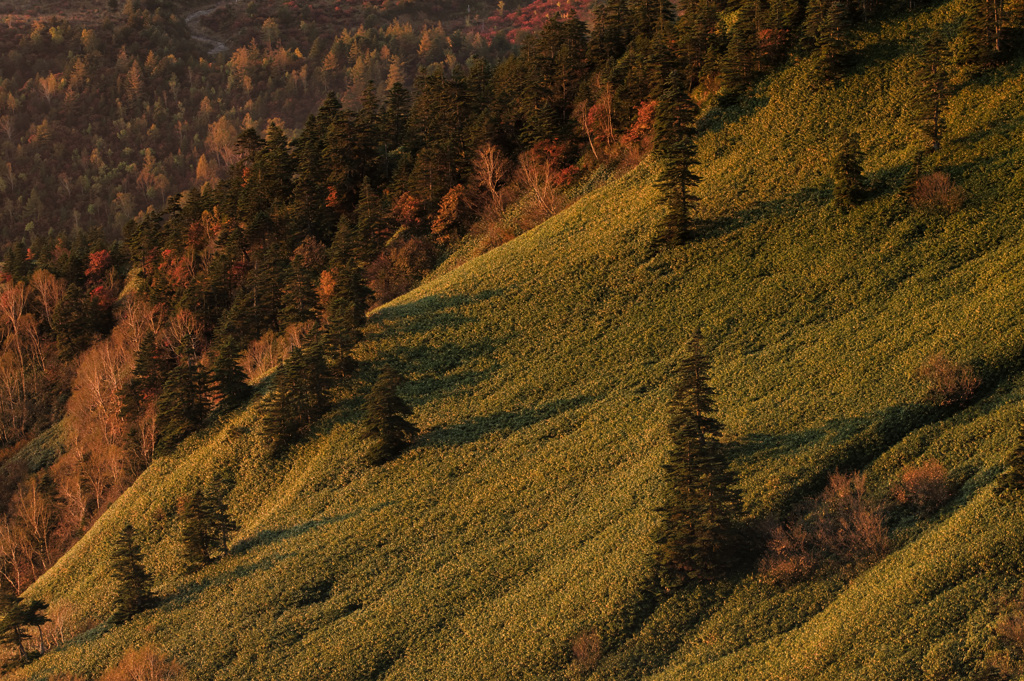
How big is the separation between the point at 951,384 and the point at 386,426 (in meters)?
38.5

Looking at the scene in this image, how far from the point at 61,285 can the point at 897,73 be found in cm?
12547

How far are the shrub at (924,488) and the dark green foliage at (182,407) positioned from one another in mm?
59560

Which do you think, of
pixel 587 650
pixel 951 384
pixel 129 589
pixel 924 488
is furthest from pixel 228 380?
pixel 951 384

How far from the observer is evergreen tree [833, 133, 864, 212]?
70438 mm

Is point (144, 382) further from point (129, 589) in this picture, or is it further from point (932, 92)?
point (932, 92)

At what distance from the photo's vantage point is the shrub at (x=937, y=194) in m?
65.8

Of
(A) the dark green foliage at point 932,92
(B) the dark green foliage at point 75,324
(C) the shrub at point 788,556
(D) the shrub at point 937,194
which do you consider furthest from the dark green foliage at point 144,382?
(A) the dark green foliage at point 932,92

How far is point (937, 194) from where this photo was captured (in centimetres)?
6681

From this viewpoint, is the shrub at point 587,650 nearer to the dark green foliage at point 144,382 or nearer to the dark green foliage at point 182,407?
the dark green foliage at point 182,407

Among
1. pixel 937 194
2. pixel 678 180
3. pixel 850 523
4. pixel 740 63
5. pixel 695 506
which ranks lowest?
pixel 850 523

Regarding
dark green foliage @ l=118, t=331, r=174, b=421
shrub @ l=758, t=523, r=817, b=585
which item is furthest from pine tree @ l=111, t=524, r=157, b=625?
shrub @ l=758, t=523, r=817, b=585

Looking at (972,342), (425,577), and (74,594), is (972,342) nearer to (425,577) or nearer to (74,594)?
(425,577)

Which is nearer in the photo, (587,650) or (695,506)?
(587,650)

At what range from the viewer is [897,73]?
82.8 m
